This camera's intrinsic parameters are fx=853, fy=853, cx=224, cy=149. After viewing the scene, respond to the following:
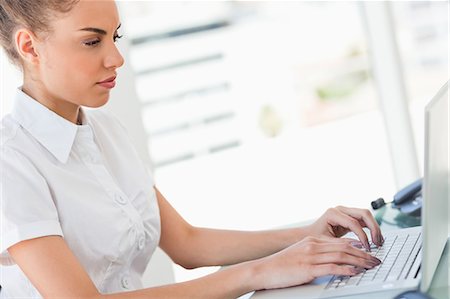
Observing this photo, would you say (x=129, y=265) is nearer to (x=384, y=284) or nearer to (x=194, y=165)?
(x=384, y=284)

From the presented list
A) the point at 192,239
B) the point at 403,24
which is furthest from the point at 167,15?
the point at 192,239

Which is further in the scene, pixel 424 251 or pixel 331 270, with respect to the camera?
pixel 331 270

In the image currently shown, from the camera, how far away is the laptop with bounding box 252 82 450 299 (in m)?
1.44

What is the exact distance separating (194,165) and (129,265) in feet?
37.4

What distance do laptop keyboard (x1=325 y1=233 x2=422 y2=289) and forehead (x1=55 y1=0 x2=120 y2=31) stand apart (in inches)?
30.4

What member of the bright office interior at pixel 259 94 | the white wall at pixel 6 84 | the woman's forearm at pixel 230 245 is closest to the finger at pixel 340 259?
the woman's forearm at pixel 230 245

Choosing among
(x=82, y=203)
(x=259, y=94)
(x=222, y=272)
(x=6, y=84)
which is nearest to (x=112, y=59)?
(x=82, y=203)

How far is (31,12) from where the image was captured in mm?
1925

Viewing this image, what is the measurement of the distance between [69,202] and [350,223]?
0.64 m

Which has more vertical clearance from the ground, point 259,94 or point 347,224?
point 347,224

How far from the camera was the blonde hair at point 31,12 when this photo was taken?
1.91 metres

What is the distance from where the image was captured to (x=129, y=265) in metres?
2.11

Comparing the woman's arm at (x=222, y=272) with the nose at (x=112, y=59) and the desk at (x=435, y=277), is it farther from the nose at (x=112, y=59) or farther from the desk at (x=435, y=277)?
the nose at (x=112, y=59)

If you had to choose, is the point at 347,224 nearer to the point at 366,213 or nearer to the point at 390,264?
the point at 366,213
